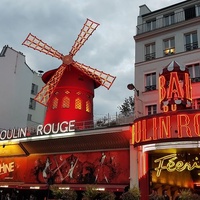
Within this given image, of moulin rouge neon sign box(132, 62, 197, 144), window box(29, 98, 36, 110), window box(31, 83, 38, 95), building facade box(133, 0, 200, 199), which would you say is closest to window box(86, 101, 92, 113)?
building facade box(133, 0, 200, 199)

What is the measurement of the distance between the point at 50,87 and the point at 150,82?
5.99m

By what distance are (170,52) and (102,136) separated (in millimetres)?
4291

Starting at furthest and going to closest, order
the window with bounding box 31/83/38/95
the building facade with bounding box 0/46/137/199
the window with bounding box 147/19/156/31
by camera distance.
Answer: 1. the window with bounding box 31/83/38/95
2. the window with bounding box 147/19/156/31
3. the building facade with bounding box 0/46/137/199

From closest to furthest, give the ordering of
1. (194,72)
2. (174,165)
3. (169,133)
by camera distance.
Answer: (169,133) → (174,165) → (194,72)

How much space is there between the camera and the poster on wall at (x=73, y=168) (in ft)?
38.8

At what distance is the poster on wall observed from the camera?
466 inches

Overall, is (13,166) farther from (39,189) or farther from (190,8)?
(190,8)

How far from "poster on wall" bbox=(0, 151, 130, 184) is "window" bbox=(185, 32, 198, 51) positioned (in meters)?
4.71

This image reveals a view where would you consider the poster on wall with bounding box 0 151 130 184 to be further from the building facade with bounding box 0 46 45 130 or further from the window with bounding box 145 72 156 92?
the building facade with bounding box 0 46 45 130

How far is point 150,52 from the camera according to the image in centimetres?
1254

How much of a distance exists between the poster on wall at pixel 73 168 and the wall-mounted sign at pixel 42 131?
1157 millimetres

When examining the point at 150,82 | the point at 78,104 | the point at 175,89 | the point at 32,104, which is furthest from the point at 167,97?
the point at 32,104

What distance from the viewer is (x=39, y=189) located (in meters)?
14.1

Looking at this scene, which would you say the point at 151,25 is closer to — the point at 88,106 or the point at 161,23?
the point at 161,23
